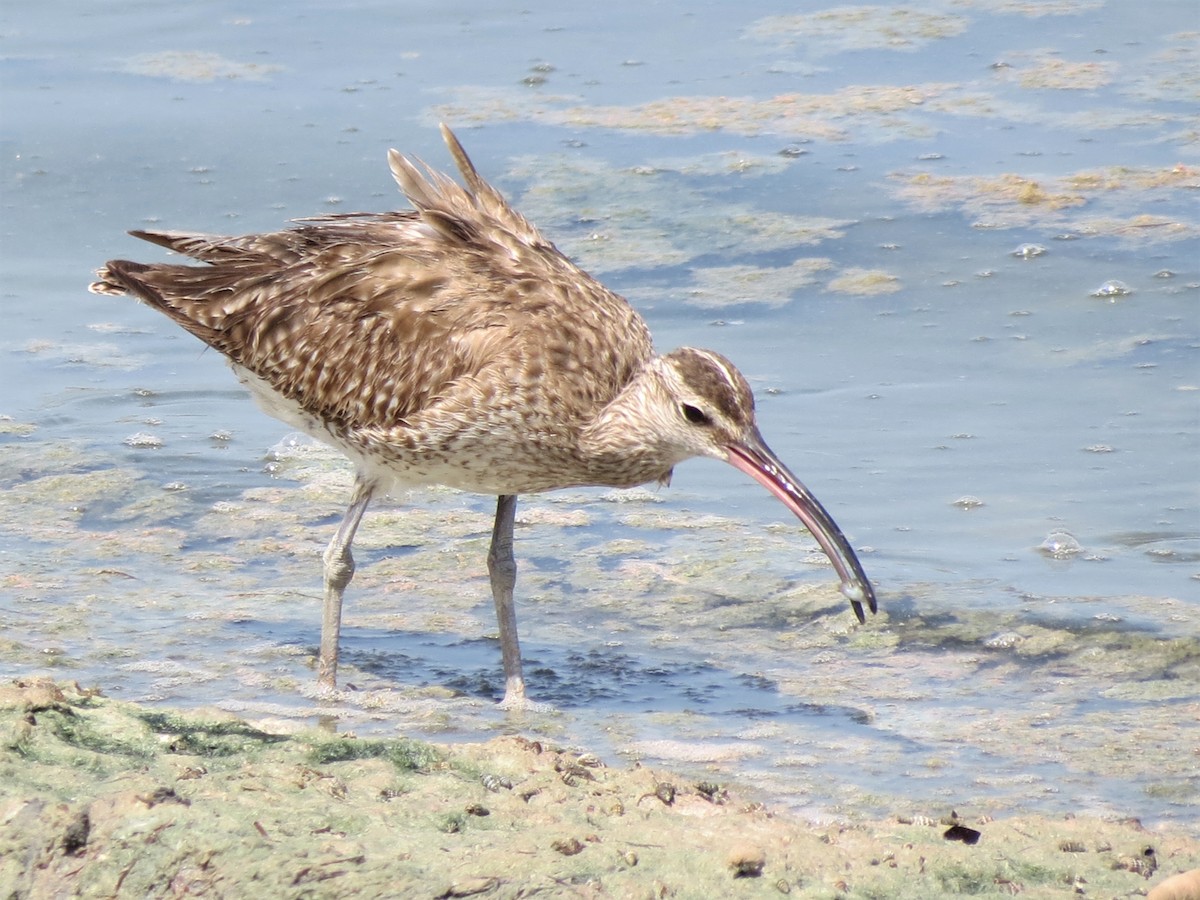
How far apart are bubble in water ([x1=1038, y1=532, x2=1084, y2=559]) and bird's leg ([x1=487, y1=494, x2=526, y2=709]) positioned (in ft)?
6.89

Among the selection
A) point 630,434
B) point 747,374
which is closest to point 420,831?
point 630,434

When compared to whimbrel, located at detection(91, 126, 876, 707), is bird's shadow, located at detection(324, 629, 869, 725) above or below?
below

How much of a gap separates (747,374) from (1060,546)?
2071 mm

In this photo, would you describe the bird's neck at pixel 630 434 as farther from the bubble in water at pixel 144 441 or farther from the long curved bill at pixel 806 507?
the bubble in water at pixel 144 441

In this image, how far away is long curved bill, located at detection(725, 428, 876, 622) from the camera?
5.59 m

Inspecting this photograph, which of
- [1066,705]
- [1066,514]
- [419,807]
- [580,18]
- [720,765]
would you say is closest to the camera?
[419,807]

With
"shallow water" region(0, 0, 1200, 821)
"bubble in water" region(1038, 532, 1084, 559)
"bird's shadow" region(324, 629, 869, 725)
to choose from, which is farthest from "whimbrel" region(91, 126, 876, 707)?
"bubble in water" region(1038, 532, 1084, 559)

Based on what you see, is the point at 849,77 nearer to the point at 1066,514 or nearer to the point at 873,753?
the point at 1066,514

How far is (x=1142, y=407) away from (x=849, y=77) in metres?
4.62

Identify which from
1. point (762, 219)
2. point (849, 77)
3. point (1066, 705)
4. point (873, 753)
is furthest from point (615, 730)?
point (849, 77)

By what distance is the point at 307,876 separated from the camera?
3.63 metres

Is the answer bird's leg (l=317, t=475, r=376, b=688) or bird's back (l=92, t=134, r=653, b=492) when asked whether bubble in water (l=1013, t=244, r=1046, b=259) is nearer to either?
bird's back (l=92, t=134, r=653, b=492)

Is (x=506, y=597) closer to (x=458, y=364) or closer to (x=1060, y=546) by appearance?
(x=458, y=364)

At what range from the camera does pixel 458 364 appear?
607cm
